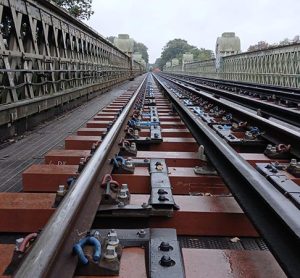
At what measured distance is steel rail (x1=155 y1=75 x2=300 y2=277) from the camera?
145 cm

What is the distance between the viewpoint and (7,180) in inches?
132

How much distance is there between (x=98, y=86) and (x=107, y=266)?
14.2 metres

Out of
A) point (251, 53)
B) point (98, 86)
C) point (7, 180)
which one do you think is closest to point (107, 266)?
point (7, 180)

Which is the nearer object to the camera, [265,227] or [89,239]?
[89,239]

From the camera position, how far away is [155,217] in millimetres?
2021

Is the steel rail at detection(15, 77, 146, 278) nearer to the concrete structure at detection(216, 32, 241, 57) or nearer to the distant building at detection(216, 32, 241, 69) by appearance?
the concrete structure at detection(216, 32, 241, 57)

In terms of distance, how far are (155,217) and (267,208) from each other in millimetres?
551

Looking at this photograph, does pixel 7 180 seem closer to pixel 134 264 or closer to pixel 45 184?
pixel 45 184

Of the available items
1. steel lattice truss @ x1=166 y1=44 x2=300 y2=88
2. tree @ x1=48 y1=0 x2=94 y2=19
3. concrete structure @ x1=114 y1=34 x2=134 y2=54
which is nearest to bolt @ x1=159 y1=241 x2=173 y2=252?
steel lattice truss @ x1=166 y1=44 x2=300 y2=88

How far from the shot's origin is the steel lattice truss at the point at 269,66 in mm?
17297

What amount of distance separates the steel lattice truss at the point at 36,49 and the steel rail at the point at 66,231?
11.6ft

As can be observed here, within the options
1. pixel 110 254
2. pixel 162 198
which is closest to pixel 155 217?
pixel 162 198

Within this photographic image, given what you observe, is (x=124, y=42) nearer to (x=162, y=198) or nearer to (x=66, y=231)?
(x=162, y=198)

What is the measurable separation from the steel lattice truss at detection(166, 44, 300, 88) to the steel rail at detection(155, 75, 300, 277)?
15.4 m
